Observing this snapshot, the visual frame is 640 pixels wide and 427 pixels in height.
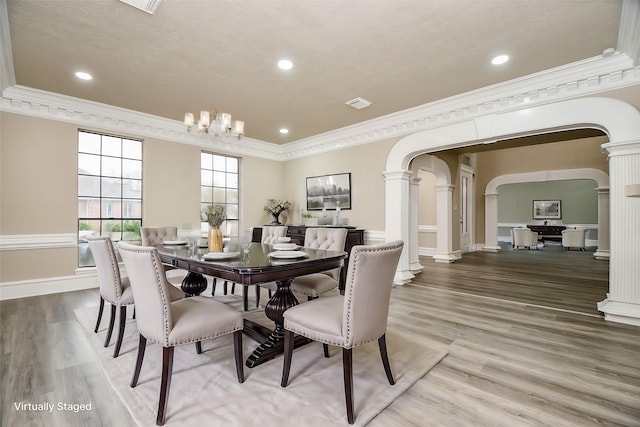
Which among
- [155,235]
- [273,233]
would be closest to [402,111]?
[273,233]

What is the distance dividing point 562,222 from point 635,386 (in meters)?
12.4

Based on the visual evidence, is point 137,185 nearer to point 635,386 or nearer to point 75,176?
point 75,176

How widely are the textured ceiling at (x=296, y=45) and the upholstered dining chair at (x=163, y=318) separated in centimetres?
198

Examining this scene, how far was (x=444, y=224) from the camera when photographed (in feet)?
23.0

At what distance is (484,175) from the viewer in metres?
9.35

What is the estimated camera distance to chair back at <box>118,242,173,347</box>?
1.66 meters

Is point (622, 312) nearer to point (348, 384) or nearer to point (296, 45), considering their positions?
point (348, 384)

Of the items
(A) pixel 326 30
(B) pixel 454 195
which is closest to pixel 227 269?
(A) pixel 326 30

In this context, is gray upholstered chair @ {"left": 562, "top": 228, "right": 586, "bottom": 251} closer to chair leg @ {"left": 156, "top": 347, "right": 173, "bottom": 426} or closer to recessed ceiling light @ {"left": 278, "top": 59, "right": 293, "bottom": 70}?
recessed ceiling light @ {"left": 278, "top": 59, "right": 293, "bottom": 70}

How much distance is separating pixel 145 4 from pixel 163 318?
7.59ft

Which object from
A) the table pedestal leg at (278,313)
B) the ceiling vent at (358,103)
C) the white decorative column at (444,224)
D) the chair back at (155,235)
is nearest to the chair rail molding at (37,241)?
the chair back at (155,235)

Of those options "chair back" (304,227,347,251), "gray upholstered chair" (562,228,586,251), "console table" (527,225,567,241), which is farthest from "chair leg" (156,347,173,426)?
"console table" (527,225,567,241)

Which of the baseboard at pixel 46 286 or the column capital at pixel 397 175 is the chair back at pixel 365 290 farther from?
the baseboard at pixel 46 286

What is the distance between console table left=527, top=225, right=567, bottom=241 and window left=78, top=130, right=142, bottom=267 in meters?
12.8
